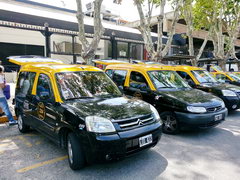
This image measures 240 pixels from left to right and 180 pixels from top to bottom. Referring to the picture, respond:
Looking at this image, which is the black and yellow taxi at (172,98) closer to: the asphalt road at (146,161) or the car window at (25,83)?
the asphalt road at (146,161)

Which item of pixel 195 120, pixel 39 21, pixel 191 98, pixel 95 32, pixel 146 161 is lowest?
pixel 146 161

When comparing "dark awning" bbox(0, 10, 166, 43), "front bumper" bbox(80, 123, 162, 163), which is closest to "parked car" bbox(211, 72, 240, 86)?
"front bumper" bbox(80, 123, 162, 163)

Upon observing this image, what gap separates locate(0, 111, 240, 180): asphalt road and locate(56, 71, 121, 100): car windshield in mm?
1232

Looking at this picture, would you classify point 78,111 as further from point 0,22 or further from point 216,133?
point 0,22

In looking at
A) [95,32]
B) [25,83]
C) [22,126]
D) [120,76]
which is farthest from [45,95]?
[95,32]

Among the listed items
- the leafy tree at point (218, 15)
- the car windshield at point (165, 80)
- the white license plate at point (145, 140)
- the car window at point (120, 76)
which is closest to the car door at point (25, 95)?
the white license plate at point (145, 140)

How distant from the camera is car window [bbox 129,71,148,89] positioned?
546 centimetres

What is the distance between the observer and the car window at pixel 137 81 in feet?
17.9

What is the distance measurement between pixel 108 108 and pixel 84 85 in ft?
2.90

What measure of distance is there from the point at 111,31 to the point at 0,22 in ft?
28.5

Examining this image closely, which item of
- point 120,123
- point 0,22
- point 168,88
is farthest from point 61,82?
point 0,22

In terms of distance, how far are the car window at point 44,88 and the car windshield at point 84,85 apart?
210 millimetres

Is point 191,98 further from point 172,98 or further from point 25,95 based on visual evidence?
point 25,95

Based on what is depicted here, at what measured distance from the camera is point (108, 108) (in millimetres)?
3238
